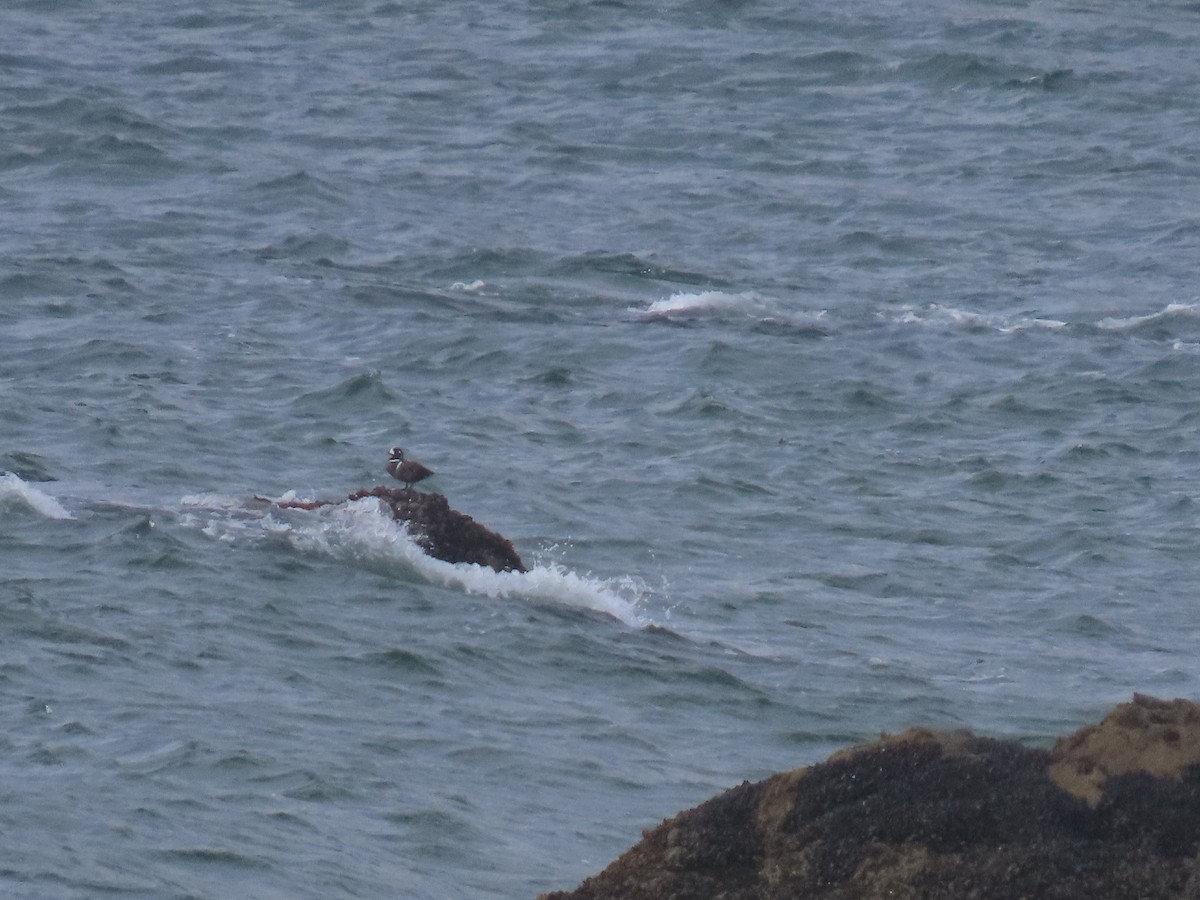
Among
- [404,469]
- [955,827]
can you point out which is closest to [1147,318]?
[404,469]

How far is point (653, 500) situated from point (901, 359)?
593 centimetres

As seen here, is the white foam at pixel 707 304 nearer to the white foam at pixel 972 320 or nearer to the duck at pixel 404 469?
the white foam at pixel 972 320

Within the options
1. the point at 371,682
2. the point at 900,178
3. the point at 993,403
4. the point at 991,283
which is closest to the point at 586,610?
the point at 371,682

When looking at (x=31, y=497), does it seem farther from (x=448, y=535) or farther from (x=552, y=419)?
(x=552, y=419)

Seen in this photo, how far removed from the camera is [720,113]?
3744 centimetres

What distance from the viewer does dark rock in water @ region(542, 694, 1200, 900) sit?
6.72 metres

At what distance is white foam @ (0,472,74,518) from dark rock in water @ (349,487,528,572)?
9.19ft

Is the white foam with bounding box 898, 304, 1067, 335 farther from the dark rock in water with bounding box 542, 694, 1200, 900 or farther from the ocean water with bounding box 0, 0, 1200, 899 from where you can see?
the dark rock in water with bounding box 542, 694, 1200, 900

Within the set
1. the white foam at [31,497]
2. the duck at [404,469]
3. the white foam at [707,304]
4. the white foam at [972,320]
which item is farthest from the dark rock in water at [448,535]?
the white foam at [972,320]

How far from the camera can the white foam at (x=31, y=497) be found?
16766mm

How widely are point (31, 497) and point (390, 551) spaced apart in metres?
3.19

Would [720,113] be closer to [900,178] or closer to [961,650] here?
[900,178]

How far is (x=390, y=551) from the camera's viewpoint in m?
15.8

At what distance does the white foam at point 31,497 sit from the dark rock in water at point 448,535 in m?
2.80
